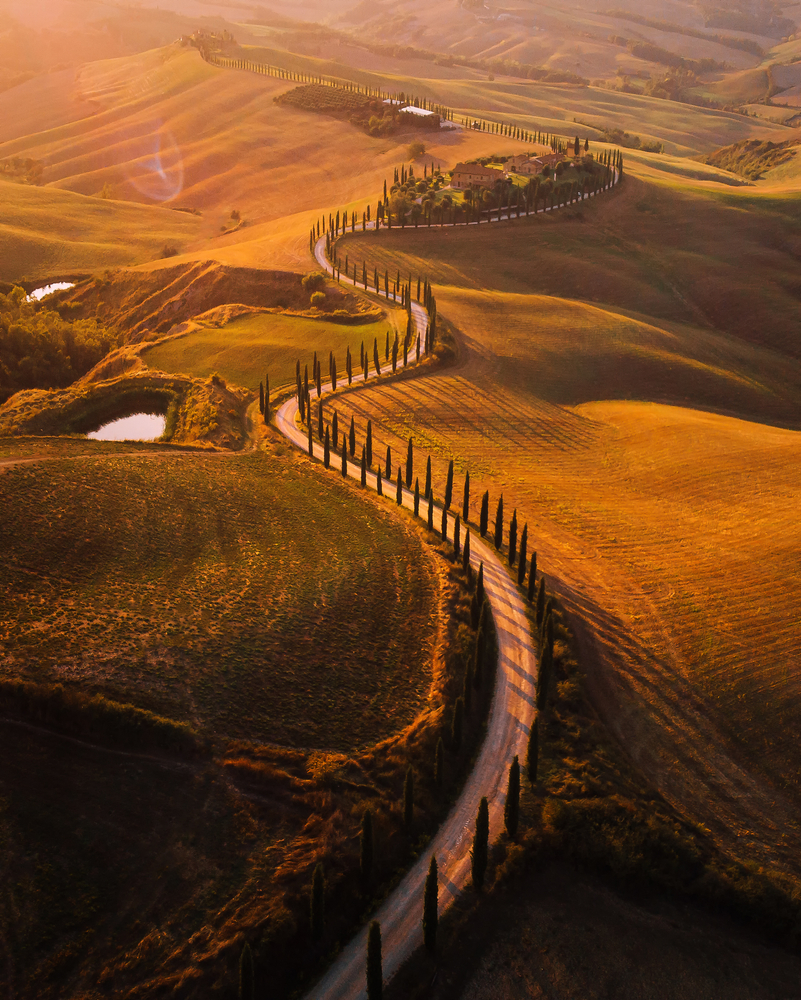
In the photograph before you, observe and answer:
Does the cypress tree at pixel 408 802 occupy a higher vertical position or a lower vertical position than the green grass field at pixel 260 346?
lower

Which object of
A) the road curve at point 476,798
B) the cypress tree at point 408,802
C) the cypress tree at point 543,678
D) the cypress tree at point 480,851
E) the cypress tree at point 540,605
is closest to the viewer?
the road curve at point 476,798

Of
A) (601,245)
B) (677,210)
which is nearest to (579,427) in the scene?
(601,245)

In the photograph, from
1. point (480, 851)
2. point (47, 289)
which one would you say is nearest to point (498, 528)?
point (480, 851)

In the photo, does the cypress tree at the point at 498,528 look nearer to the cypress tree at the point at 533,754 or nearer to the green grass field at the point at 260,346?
the cypress tree at the point at 533,754

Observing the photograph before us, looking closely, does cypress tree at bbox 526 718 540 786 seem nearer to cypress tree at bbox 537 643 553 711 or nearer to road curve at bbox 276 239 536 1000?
road curve at bbox 276 239 536 1000

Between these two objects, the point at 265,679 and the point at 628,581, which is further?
the point at 628,581

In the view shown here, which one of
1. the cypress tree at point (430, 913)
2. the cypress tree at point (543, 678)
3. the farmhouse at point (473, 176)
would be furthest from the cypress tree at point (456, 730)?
the farmhouse at point (473, 176)

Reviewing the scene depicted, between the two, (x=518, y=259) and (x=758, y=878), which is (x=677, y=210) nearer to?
(x=518, y=259)
